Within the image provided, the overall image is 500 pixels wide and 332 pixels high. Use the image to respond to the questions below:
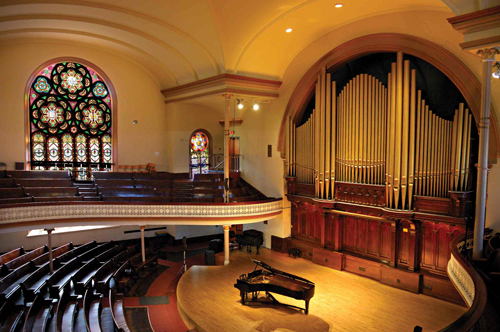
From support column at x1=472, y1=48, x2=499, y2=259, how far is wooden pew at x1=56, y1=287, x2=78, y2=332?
7.72 meters

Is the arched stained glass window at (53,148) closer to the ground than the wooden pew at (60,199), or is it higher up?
higher up

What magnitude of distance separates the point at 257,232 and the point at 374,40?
867 cm

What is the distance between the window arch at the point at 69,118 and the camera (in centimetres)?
1352

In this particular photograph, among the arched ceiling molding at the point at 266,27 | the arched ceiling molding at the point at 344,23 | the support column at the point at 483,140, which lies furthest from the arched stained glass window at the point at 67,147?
the support column at the point at 483,140

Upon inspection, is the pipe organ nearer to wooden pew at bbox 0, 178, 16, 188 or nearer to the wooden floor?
the wooden floor

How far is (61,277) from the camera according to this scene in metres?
9.86

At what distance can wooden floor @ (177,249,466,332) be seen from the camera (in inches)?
312

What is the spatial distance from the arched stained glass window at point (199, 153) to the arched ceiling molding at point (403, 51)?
545cm

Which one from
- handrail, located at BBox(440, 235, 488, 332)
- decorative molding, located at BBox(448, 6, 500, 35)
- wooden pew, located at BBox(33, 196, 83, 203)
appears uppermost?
decorative molding, located at BBox(448, 6, 500, 35)

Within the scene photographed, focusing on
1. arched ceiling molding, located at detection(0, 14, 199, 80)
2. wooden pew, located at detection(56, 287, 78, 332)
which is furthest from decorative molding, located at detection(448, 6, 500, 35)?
arched ceiling molding, located at detection(0, 14, 199, 80)

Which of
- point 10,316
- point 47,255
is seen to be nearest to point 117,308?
point 10,316

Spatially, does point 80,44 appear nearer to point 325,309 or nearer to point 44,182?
point 44,182

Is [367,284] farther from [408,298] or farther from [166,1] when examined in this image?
[166,1]

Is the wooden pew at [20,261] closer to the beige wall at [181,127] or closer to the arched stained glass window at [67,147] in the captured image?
the arched stained glass window at [67,147]
